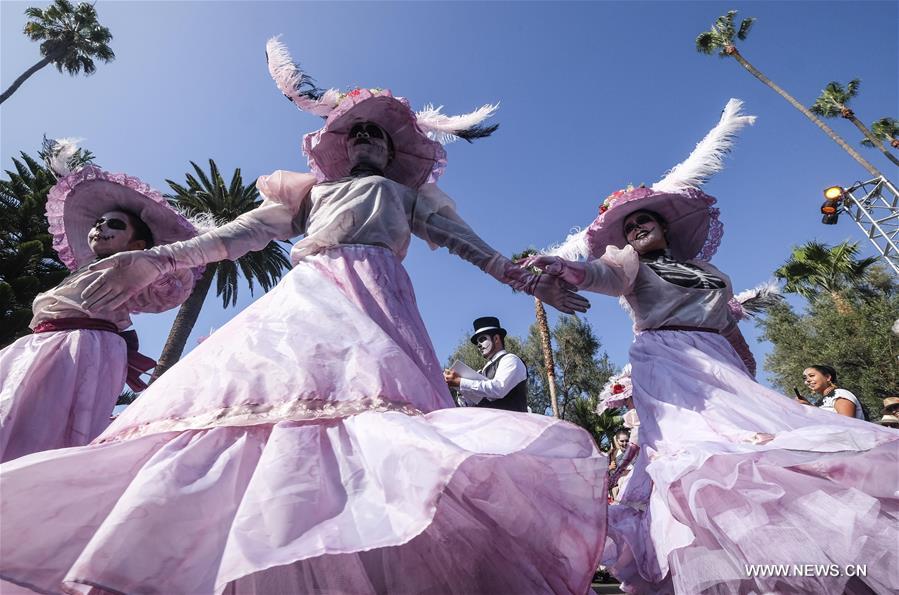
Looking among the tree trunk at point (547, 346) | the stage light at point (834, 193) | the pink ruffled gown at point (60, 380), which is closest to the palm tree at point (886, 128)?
the stage light at point (834, 193)

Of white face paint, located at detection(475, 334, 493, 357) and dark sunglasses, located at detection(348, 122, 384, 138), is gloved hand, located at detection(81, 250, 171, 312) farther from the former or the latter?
white face paint, located at detection(475, 334, 493, 357)

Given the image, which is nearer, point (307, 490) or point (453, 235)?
point (307, 490)

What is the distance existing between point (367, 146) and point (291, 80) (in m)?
0.88

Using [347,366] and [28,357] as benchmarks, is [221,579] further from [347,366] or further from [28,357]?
[28,357]

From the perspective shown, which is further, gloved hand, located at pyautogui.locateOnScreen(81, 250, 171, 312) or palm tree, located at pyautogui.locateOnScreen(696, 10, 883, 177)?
palm tree, located at pyautogui.locateOnScreen(696, 10, 883, 177)

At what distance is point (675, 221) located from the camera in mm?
3605

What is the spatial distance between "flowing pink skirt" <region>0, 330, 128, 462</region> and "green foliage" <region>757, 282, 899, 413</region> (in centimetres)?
1862

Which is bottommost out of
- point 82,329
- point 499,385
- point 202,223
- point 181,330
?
point 499,385

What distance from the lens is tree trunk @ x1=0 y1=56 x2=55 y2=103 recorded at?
1401 cm

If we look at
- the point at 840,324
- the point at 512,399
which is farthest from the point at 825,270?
the point at 512,399

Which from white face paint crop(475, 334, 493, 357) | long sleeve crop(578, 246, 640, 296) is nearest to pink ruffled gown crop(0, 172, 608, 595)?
long sleeve crop(578, 246, 640, 296)

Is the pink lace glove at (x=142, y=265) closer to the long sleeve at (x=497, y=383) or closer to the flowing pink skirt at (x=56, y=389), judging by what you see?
the flowing pink skirt at (x=56, y=389)

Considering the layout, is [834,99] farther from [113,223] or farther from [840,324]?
[113,223]

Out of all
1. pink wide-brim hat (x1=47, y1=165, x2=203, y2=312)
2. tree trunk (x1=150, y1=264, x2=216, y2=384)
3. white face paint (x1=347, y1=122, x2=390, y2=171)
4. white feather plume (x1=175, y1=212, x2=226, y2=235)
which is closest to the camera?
white face paint (x1=347, y1=122, x2=390, y2=171)
